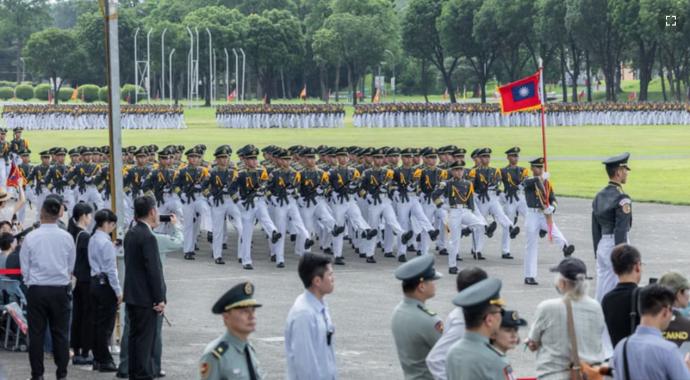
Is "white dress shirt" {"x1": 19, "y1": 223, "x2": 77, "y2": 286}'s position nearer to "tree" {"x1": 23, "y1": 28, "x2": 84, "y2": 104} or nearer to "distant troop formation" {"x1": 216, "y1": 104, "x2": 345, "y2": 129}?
"distant troop formation" {"x1": 216, "y1": 104, "x2": 345, "y2": 129}

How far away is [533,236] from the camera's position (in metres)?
19.6

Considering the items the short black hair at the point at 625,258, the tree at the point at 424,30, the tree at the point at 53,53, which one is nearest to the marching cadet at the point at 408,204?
the short black hair at the point at 625,258

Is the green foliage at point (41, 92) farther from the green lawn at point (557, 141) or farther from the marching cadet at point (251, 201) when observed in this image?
the marching cadet at point (251, 201)

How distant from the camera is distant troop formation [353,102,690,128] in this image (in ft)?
255

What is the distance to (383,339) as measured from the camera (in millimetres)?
14750

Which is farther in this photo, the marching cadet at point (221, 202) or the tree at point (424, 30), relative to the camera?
the tree at point (424, 30)

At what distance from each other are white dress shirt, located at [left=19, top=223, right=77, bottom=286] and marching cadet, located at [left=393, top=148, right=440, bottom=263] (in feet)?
34.4

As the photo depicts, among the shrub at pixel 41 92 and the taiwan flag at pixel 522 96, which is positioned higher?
the shrub at pixel 41 92

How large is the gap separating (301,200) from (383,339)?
8465 mm

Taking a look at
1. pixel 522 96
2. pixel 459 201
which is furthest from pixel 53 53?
pixel 459 201

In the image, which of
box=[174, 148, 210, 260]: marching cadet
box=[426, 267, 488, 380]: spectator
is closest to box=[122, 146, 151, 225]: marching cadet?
box=[174, 148, 210, 260]: marching cadet

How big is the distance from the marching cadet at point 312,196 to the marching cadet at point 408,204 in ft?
3.71

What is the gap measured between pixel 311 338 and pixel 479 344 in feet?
4.70

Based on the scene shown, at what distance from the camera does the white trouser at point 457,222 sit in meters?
21.0
